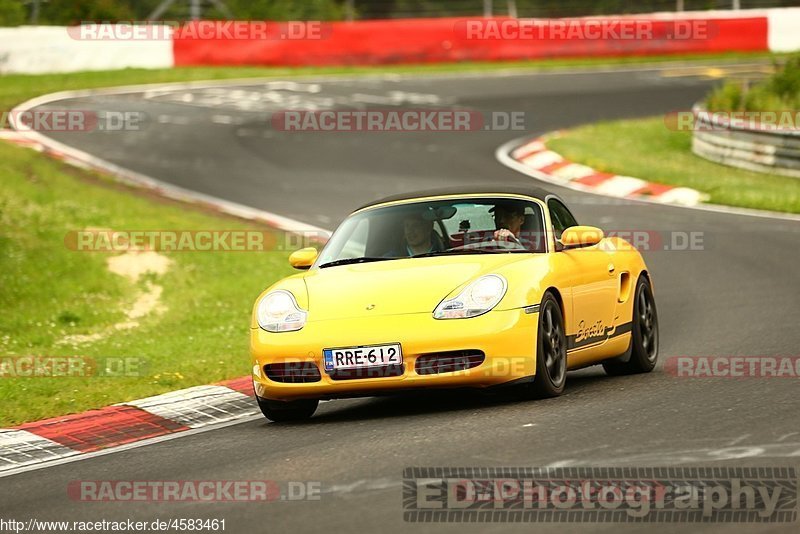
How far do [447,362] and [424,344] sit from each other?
0.60 feet

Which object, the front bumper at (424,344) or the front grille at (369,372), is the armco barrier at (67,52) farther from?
the front grille at (369,372)

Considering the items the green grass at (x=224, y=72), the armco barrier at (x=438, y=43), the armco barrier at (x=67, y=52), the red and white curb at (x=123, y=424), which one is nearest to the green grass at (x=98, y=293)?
the red and white curb at (x=123, y=424)

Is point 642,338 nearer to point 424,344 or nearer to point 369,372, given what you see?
point 424,344

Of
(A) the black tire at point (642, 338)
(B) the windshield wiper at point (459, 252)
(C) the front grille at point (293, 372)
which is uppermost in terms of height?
(B) the windshield wiper at point (459, 252)

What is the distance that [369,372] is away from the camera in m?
8.43

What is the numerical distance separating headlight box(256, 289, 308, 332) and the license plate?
32 centimetres

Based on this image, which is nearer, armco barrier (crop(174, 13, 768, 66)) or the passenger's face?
the passenger's face

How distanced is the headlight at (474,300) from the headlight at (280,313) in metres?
0.86

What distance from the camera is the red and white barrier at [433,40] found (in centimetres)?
Answer: 3681

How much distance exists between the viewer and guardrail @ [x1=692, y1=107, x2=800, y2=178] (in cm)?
Answer: 2188

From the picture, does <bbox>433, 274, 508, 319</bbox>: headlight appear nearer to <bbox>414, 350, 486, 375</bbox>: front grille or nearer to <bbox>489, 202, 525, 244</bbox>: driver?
<bbox>414, 350, 486, 375</bbox>: front grille

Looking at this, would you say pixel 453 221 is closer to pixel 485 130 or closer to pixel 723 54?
pixel 485 130

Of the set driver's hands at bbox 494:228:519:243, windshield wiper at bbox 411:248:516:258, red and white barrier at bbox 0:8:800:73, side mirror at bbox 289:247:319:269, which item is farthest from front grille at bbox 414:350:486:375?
red and white barrier at bbox 0:8:800:73

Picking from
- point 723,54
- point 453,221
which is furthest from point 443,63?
point 453,221
